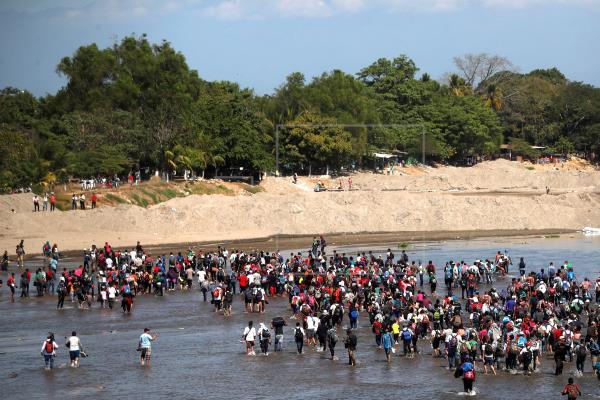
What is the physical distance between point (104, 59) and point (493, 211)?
42319 mm

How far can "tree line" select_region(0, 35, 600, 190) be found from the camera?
3177 inches

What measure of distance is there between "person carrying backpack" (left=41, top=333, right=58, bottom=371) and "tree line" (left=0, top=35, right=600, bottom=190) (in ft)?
141

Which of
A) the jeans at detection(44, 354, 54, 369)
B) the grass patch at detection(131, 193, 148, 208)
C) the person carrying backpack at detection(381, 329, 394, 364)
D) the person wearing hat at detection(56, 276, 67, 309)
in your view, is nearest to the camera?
the jeans at detection(44, 354, 54, 369)

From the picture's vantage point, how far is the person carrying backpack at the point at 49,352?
1063 inches

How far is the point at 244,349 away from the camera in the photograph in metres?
30.7

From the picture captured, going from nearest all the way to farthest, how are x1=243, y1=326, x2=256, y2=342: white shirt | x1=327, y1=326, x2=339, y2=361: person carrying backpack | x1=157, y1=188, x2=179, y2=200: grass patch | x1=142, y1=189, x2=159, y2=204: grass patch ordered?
x1=327, y1=326, x2=339, y2=361: person carrying backpack → x1=243, y1=326, x2=256, y2=342: white shirt → x1=142, y1=189, x2=159, y2=204: grass patch → x1=157, y1=188, x2=179, y2=200: grass patch

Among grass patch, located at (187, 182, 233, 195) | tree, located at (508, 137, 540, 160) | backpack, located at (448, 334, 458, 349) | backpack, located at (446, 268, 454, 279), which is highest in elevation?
tree, located at (508, 137, 540, 160)

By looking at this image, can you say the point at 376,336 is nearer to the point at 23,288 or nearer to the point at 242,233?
the point at 23,288

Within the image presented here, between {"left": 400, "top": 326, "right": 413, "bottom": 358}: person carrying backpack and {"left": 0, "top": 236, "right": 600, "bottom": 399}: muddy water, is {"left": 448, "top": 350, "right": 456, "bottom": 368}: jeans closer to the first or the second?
{"left": 0, "top": 236, "right": 600, "bottom": 399}: muddy water

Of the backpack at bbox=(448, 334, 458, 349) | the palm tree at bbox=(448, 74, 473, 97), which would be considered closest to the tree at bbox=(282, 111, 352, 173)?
the palm tree at bbox=(448, 74, 473, 97)

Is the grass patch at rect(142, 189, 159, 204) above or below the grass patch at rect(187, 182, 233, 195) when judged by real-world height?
below

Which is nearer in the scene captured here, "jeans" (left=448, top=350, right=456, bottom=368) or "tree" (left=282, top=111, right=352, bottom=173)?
"jeans" (left=448, top=350, right=456, bottom=368)

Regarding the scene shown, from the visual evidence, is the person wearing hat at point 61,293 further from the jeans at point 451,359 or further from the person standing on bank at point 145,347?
the jeans at point 451,359

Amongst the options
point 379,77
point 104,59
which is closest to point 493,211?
point 104,59
